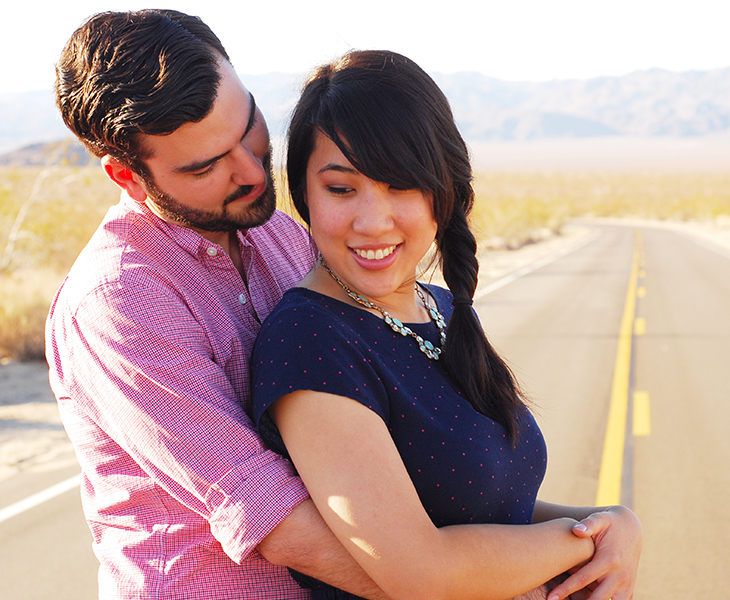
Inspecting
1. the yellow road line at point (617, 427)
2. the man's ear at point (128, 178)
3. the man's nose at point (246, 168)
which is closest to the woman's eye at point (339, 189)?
the man's nose at point (246, 168)

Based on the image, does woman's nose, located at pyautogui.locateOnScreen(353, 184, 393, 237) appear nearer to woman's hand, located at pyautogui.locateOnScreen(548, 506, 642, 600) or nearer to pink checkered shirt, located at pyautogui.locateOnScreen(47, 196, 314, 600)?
pink checkered shirt, located at pyautogui.locateOnScreen(47, 196, 314, 600)

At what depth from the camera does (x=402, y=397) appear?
59.6 inches

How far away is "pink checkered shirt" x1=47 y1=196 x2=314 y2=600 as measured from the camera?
137 centimetres

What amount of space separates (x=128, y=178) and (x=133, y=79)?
25 centimetres

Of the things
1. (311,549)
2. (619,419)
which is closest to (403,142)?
(311,549)

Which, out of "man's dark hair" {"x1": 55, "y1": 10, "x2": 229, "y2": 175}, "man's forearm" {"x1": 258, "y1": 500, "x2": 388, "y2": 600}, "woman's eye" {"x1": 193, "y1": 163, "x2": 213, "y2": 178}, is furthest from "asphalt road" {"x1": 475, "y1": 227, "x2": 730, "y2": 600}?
"man's dark hair" {"x1": 55, "y1": 10, "x2": 229, "y2": 175}

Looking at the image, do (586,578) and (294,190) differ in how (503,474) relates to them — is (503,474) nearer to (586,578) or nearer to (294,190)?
(586,578)

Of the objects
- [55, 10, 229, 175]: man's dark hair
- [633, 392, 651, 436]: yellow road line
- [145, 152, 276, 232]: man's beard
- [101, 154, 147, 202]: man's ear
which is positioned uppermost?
[55, 10, 229, 175]: man's dark hair

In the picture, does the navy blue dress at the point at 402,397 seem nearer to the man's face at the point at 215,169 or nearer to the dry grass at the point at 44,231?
the man's face at the point at 215,169

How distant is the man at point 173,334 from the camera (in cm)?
138

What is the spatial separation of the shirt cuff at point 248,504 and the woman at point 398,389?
0.06 meters

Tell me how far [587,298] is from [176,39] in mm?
12655

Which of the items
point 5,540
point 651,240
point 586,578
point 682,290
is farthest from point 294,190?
point 651,240

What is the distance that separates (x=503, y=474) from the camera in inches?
63.1
